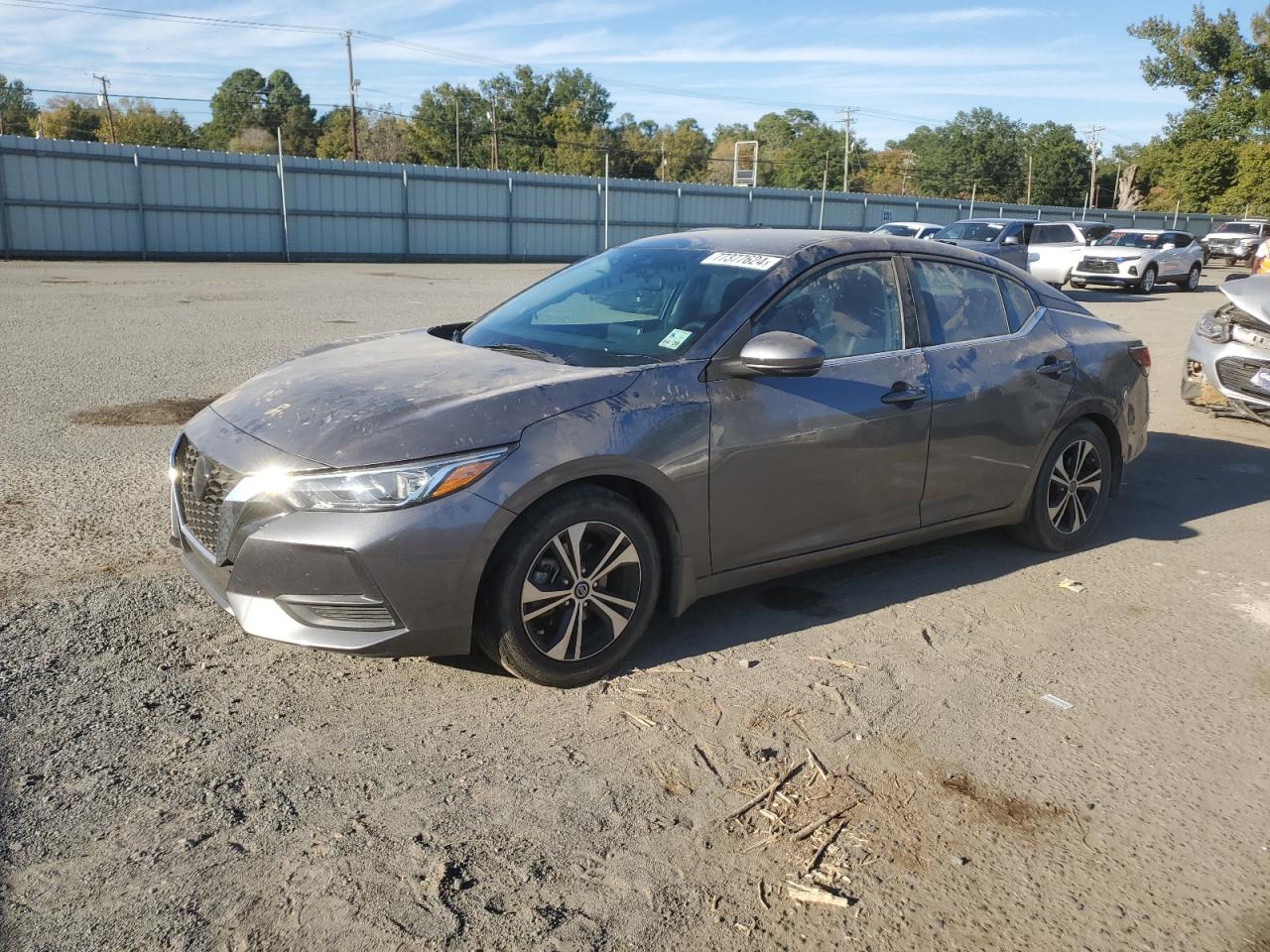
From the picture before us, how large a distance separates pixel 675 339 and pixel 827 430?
0.76m

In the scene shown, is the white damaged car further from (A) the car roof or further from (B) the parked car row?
(B) the parked car row

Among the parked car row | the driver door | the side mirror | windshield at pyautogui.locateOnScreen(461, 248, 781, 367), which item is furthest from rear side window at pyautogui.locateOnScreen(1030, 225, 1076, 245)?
the side mirror

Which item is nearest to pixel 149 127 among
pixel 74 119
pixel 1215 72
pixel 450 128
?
pixel 74 119

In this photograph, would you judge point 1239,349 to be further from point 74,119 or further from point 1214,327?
point 74,119

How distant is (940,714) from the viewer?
12.7ft

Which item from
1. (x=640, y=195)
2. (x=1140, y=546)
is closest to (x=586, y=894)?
(x=1140, y=546)

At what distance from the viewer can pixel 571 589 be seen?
385cm

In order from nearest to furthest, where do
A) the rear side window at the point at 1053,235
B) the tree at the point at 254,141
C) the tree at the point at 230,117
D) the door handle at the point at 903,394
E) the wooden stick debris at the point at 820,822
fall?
1. the wooden stick debris at the point at 820,822
2. the door handle at the point at 903,394
3. the rear side window at the point at 1053,235
4. the tree at the point at 254,141
5. the tree at the point at 230,117

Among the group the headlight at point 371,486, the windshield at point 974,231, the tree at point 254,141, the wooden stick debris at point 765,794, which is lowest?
the wooden stick debris at point 765,794

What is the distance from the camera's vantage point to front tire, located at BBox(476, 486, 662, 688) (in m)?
3.71

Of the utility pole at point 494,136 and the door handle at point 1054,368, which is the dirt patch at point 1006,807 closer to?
the door handle at point 1054,368

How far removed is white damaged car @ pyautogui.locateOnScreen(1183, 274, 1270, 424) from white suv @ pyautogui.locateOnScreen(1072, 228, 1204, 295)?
17892 millimetres

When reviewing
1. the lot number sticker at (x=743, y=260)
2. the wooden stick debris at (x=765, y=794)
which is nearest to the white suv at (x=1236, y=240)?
the lot number sticker at (x=743, y=260)

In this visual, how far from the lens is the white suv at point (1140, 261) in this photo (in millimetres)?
26047
